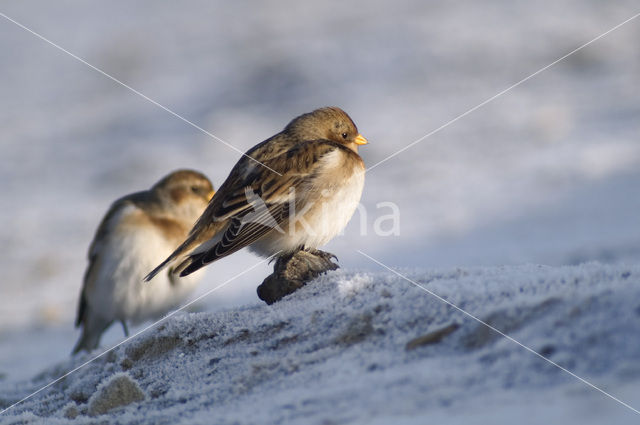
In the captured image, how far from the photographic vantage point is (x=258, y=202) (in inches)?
171

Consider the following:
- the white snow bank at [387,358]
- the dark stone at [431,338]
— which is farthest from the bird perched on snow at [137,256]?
the dark stone at [431,338]

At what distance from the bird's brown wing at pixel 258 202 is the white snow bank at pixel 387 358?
0.47m

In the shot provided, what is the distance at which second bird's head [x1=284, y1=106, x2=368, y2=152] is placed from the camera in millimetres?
4984

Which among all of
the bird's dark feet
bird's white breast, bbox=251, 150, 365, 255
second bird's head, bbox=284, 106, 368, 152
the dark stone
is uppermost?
second bird's head, bbox=284, 106, 368, 152

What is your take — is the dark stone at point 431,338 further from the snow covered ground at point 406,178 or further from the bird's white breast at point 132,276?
the bird's white breast at point 132,276

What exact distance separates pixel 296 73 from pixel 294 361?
382 inches

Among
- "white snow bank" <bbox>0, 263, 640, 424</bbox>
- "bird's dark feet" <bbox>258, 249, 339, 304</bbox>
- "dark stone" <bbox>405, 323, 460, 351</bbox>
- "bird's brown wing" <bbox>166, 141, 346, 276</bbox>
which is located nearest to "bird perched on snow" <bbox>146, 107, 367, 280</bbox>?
"bird's brown wing" <bbox>166, 141, 346, 276</bbox>

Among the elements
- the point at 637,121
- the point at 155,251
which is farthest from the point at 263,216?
the point at 637,121

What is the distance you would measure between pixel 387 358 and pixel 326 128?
2.59 metres

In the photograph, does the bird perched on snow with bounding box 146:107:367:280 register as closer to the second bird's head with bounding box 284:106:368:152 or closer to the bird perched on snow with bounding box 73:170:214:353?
the second bird's head with bounding box 284:106:368:152

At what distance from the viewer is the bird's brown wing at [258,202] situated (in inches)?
165

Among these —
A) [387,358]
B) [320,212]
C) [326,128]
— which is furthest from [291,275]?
[326,128]

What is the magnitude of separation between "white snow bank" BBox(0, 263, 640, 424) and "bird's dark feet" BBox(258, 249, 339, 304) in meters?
0.14

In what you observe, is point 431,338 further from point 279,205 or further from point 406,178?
point 406,178
